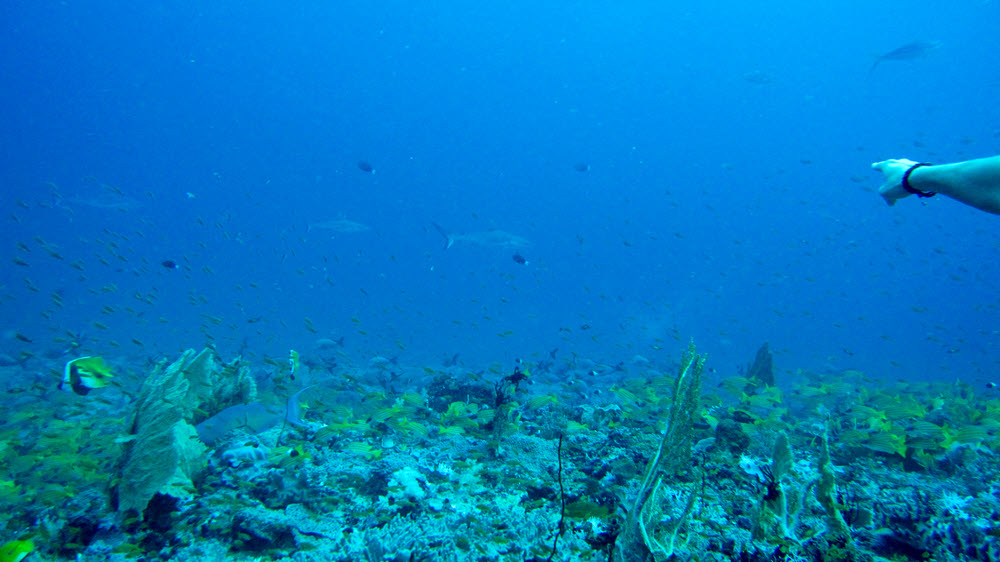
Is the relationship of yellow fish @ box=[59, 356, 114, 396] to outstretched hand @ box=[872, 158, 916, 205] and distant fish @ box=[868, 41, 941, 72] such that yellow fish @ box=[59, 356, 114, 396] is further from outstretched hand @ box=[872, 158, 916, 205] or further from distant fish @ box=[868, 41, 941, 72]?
distant fish @ box=[868, 41, 941, 72]

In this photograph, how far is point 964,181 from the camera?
7.34ft

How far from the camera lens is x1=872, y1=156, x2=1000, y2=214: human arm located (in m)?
2.15

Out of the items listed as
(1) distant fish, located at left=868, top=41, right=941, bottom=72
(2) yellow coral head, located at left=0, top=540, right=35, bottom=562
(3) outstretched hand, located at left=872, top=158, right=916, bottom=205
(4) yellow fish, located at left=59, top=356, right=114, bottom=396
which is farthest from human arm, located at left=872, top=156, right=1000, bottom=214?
(1) distant fish, located at left=868, top=41, right=941, bottom=72

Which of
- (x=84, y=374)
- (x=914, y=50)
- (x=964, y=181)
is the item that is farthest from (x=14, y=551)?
(x=914, y=50)

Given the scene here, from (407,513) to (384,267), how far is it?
148m

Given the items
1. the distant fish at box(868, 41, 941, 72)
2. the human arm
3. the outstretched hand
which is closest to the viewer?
the human arm

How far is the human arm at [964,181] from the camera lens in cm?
215

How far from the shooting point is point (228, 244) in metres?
150

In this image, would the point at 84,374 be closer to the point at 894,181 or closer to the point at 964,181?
the point at 894,181

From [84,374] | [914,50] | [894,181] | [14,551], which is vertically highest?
[914,50]

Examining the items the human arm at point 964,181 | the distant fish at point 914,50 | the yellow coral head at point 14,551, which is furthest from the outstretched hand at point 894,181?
the distant fish at point 914,50

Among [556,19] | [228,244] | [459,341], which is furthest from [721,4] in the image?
[228,244]

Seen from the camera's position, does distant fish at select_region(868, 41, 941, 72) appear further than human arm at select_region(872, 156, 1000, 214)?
Yes

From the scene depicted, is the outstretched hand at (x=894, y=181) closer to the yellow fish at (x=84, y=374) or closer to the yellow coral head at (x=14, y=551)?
the yellow coral head at (x=14, y=551)
